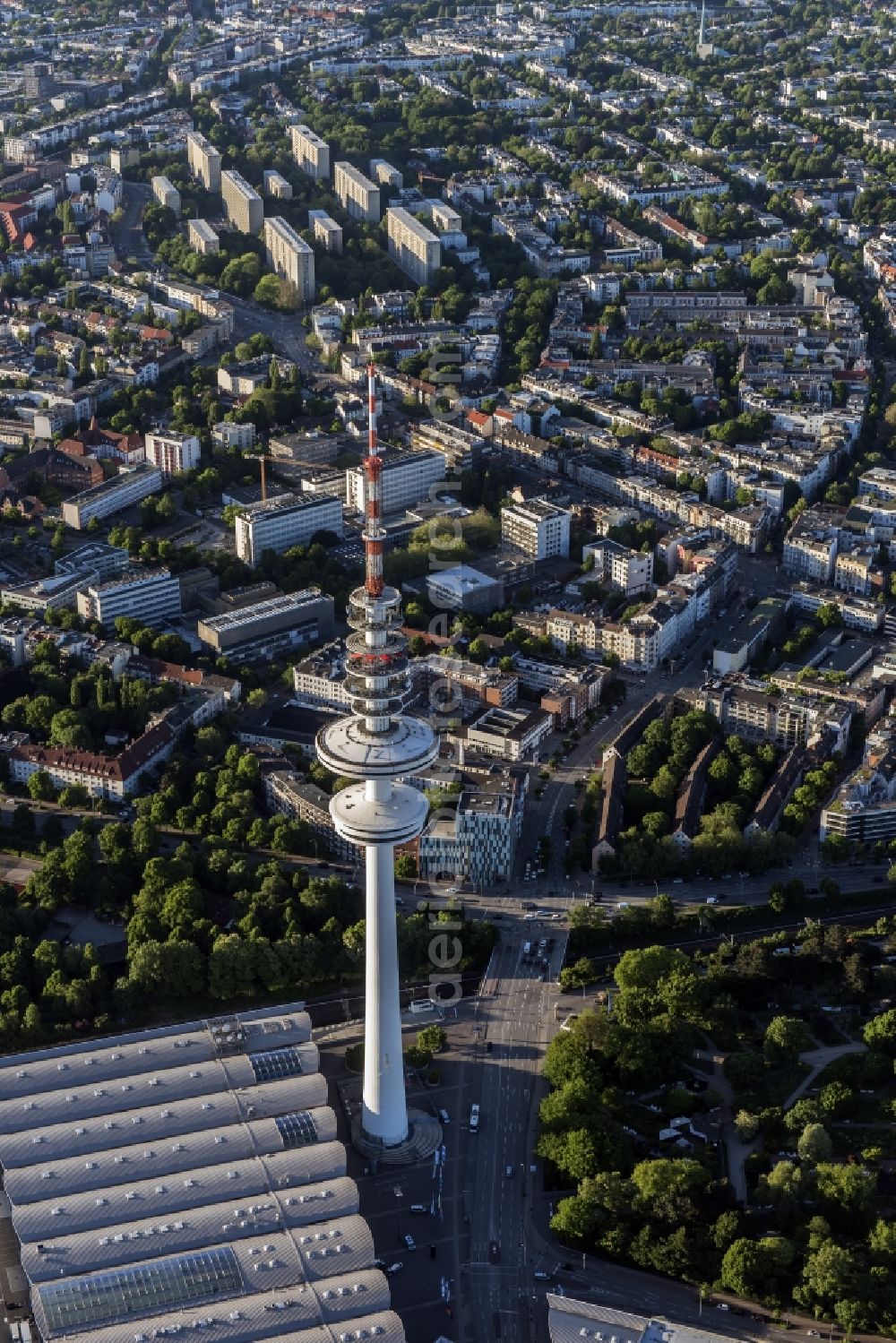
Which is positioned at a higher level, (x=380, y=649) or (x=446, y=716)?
(x=380, y=649)

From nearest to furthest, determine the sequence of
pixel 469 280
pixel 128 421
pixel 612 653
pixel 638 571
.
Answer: pixel 612 653 < pixel 638 571 < pixel 128 421 < pixel 469 280

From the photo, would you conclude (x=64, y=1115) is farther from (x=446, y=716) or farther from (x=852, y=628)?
(x=852, y=628)

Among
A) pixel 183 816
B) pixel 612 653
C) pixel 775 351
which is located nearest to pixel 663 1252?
pixel 183 816

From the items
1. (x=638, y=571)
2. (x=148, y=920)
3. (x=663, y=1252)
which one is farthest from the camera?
(x=638, y=571)

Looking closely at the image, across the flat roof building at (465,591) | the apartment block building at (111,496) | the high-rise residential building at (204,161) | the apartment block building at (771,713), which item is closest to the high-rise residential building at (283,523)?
the apartment block building at (111,496)

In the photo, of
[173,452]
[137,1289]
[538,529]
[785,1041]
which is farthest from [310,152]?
[137,1289]

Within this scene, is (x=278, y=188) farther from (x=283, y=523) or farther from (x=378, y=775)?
(x=378, y=775)

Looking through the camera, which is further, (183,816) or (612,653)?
(612,653)
